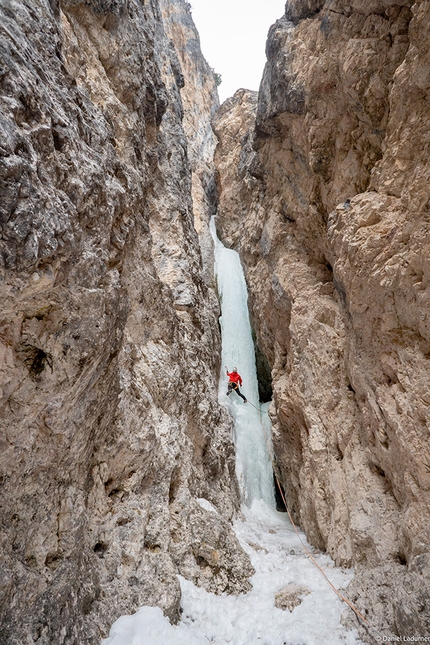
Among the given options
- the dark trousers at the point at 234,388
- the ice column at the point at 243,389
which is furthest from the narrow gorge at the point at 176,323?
the dark trousers at the point at 234,388

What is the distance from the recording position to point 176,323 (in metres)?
6.39

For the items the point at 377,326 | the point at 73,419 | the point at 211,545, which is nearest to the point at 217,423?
the point at 211,545

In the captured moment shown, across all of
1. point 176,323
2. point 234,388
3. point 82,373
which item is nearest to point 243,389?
point 234,388

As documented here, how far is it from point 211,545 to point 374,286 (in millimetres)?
4203

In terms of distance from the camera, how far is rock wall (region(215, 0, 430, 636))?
411 centimetres

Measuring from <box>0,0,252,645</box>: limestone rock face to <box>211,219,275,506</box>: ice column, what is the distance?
3.78 metres

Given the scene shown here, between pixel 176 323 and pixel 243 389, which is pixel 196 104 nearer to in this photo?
pixel 243 389

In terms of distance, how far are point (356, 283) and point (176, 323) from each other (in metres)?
3.11

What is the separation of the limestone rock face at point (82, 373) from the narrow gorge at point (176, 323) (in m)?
0.02

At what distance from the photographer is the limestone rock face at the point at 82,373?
2.39m

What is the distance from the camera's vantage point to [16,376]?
97.1 inches

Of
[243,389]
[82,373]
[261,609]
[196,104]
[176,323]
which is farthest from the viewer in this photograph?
[196,104]

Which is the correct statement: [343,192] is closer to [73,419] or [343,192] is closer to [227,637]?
[73,419]

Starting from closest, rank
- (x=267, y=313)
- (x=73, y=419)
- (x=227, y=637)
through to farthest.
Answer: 1. (x=73, y=419)
2. (x=227, y=637)
3. (x=267, y=313)
